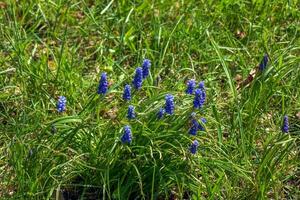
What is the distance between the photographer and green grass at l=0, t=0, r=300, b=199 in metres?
3.22

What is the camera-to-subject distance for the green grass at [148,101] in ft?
10.6

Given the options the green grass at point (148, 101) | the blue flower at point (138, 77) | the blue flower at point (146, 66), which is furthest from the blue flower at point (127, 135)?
the blue flower at point (146, 66)

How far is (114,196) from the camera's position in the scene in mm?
3266

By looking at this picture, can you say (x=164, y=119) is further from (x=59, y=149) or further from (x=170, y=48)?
(x=170, y=48)

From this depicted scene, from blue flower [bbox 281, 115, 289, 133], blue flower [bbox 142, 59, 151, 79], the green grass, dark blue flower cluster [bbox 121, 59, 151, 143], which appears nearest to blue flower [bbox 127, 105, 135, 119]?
dark blue flower cluster [bbox 121, 59, 151, 143]

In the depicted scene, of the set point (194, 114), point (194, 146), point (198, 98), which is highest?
point (198, 98)

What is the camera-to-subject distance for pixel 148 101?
334 cm

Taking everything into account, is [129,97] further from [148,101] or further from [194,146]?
[194,146]

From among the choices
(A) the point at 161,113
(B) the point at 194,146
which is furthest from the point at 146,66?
(B) the point at 194,146

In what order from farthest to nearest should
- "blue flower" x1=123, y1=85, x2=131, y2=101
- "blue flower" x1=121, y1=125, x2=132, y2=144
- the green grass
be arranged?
the green grass → "blue flower" x1=123, y1=85, x2=131, y2=101 → "blue flower" x1=121, y1=125, x2=132, y2=144

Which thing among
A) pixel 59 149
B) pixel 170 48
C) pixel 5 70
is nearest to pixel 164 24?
pixel 170 48

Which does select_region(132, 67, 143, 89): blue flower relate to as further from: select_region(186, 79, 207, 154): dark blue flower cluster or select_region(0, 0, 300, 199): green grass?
select_region(186, 79, 207, 154): dark blue flower cluster

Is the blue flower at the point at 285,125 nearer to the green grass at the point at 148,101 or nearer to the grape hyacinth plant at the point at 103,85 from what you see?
the green grass at the point at 148,101

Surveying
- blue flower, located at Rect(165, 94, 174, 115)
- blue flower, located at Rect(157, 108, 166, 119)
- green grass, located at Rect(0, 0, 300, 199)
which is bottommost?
green grass, located at Rect(0, 0, 300, 199)
